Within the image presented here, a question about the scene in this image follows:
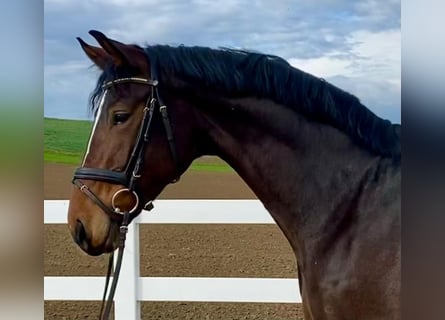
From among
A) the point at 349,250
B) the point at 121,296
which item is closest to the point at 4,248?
the point at 349,250

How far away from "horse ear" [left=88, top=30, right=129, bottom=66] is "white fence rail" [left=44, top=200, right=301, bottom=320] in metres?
1.06

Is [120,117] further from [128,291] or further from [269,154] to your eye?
[128,291]

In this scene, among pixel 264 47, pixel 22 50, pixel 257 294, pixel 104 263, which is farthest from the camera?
pixel 257 294

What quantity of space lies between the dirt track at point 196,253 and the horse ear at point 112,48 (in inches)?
26.8

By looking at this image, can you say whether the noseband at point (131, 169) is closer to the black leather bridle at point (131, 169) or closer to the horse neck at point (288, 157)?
the black leather bridle at point (131, 169)

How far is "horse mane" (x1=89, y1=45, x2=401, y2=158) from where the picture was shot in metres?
1.61

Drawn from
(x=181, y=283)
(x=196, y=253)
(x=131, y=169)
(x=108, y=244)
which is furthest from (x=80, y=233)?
(x=181, y=283)

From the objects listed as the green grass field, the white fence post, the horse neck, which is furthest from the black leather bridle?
the white fence post

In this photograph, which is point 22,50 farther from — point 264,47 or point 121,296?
point 121,296

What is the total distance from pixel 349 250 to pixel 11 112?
1.08 m

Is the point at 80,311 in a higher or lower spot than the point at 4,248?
lower

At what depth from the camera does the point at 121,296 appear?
2715mm

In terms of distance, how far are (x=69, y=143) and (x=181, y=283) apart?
98 centimetres

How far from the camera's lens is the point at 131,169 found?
62.0 inches
